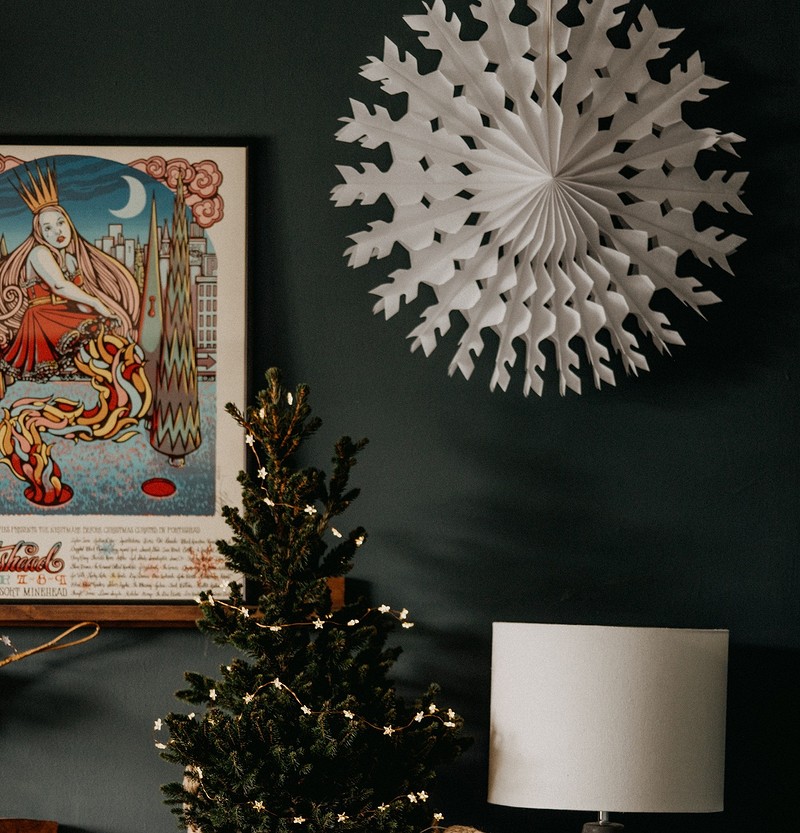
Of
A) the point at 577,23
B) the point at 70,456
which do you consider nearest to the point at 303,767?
the point at 70,456

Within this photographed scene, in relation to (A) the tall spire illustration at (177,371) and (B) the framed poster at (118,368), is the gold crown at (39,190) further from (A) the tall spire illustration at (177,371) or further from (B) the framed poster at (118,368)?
(A) the tall spire illustration at (177,371)

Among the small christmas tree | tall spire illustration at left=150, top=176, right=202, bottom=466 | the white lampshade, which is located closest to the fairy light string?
the small christmas tree

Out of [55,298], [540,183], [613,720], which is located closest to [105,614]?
[55,298]

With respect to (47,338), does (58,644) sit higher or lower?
lower

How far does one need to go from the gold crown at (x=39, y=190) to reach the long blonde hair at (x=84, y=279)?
0.02 m

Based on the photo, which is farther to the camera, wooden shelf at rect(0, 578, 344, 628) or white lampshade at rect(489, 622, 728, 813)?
wooden shelf at rect(0, 578, 344, 628)

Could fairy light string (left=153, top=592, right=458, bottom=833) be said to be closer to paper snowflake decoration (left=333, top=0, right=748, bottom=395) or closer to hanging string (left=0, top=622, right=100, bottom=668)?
hanging string (left=0, top=622, right=100, bottom=668)

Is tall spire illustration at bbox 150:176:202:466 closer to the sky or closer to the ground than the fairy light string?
closer to the sky

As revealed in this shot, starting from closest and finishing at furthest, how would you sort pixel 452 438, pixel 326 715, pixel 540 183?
1. pixel 326 715
2. pixel 540 183
3. pixel 452 438

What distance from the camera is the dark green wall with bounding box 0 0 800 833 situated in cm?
190

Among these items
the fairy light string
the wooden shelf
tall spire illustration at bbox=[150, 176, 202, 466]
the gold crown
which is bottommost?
the fairy light string

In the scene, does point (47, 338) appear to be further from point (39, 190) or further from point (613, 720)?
point (613, 720)

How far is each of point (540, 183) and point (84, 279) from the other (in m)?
0.85

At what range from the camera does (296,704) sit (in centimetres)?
156
